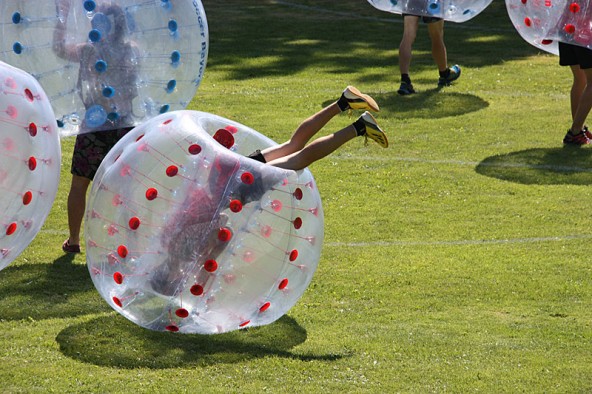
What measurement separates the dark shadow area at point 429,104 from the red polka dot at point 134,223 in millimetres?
6388

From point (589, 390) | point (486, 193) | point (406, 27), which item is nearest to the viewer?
point (589, 390)

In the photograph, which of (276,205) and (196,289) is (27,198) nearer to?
(196,289)

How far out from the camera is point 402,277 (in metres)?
7.67

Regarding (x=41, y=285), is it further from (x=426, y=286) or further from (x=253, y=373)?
(x=426, y=286)

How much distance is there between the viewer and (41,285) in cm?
754

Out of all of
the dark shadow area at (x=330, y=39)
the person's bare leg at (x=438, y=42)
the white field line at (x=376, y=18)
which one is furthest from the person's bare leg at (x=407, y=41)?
the white field line at (x=376, y=18)

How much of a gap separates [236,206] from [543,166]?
16.6 feet

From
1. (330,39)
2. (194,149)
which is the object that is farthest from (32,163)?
(330,39)

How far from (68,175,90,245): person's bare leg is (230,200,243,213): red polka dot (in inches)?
90.7

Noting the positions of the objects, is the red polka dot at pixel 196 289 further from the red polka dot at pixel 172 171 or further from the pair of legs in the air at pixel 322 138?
the pair of legs in the air at pixel 322 138

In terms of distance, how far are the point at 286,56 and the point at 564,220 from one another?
7319mm

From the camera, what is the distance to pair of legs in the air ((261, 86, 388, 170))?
270 inches

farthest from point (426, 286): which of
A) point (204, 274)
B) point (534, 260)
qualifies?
point (204, 274)

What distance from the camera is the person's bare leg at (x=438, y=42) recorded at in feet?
42.8
